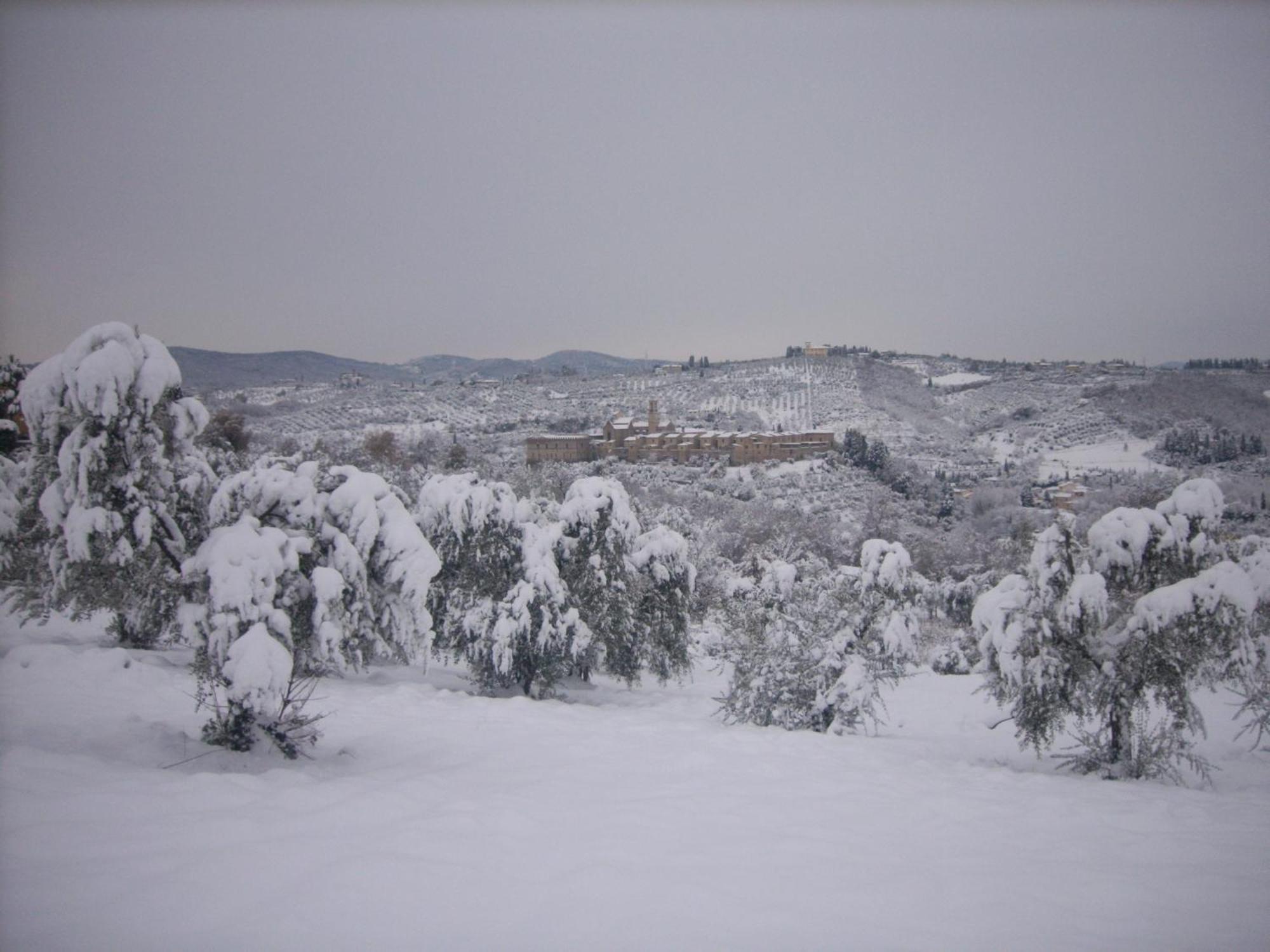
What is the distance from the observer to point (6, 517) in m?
8.05

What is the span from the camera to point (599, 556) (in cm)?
1252

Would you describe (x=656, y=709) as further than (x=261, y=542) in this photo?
Yes

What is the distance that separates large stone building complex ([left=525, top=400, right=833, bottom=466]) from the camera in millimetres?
79375

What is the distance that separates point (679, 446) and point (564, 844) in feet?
252

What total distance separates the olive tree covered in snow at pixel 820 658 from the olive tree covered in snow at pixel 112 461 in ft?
25.6

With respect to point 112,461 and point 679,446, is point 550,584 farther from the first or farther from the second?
point 679,446

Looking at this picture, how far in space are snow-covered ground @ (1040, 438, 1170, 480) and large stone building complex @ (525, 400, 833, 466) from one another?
2439 centimetres

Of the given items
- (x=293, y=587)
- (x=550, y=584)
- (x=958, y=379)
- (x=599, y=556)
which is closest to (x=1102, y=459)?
(x=599, y=556)

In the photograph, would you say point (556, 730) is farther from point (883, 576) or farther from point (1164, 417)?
point (1164, 417)

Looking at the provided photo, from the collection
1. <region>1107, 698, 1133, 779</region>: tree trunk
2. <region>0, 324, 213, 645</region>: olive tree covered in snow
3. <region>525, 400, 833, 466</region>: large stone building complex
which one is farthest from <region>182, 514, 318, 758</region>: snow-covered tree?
<region>525, 400, 833, 466</region>: large stone building complex

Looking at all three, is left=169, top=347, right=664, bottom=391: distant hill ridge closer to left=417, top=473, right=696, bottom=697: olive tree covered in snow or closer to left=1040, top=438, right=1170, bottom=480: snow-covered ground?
left=417, top=473, right=696, bottom=697: olive tree covered in snow

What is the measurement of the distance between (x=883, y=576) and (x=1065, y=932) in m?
8.28

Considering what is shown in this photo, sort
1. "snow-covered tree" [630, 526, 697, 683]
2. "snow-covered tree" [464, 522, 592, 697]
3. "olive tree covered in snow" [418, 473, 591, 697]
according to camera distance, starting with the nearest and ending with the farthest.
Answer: "snow-covered tree" [464, 522, 592, 697] → "olive tree covered in snow" [418, 473, 591, 697] → "snow-covered tree" [630, 526, 697, 683]

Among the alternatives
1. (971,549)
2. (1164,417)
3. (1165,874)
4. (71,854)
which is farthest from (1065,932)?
(1164,417)
